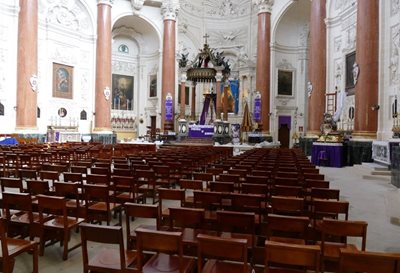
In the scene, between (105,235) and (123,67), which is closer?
(105,235)

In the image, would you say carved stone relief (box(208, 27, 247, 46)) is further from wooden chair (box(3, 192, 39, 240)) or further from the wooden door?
wooden chair (box(3, 192, 39, 240))

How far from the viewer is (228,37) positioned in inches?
1204

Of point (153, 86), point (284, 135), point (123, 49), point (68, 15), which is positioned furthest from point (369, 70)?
point (123, 49)

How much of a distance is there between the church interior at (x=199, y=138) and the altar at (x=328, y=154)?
48 mm

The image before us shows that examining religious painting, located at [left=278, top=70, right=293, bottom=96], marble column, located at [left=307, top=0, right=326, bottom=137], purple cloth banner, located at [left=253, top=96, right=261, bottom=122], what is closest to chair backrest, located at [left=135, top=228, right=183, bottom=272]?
marble column, located at [left=307, top=0, right=326, bottom=137]

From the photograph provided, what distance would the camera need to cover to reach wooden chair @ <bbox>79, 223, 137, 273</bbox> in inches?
102

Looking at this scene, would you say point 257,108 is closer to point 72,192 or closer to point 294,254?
point 72,192

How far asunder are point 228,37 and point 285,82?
6.94 metres

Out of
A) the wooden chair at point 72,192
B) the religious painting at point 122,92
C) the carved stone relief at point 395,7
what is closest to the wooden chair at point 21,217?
the wooden chair at point 72,192

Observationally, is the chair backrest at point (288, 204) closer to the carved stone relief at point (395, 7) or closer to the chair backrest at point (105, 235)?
the chair backrest at point (105, 235)

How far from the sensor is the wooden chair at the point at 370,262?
6.66ft

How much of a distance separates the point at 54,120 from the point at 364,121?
61.5 feet

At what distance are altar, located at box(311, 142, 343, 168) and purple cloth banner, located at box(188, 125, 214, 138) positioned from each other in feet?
34.8

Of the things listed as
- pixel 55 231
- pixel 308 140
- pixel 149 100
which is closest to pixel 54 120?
pixel 149 100
